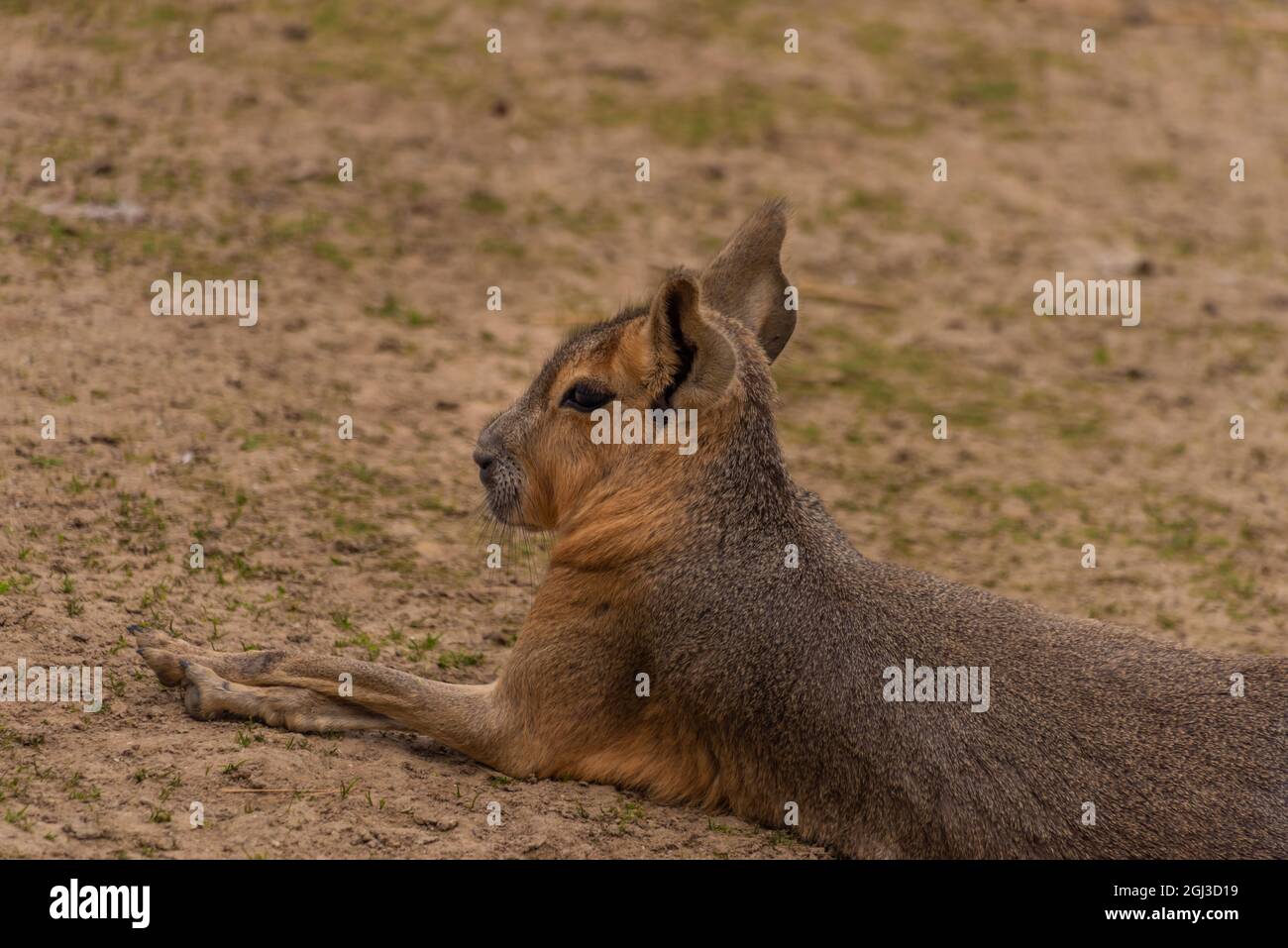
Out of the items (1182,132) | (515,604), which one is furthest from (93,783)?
(1182,132)

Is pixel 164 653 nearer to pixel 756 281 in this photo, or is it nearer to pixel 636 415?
pixel 636 415

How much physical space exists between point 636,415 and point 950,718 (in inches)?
50.2

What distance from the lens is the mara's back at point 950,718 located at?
4285 mm

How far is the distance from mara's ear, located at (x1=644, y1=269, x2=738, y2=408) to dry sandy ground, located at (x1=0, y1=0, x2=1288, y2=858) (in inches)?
48.5

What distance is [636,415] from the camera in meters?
4.86

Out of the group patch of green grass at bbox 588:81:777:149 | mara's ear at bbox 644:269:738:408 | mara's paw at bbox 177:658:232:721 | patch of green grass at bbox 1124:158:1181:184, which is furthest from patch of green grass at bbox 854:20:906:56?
mara's paw at bbox 177:658:232:721

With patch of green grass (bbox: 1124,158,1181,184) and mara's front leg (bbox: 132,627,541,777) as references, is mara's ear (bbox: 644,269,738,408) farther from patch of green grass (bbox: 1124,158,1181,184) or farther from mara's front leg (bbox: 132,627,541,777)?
patch of green grass (bbox: 1124,158,1181,184)

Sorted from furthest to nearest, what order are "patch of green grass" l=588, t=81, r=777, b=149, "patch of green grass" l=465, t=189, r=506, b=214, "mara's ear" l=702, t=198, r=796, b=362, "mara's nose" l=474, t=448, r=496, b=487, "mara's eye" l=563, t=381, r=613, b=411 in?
"patch of green grass" l=588, t=81, r=777, b=149 → "patch of green grass" l=465, t=189, r=506, b=214 → "mara's ear" l=702, t=198, r=796, b=362 → "mara's nose" l=474, t=448, r=496, b=487 → "mara's eye" l=563, t=381, r=613, b=411

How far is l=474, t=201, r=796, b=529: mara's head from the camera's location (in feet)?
15.5

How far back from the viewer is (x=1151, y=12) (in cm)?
1278

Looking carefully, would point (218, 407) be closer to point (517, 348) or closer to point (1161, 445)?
point (517, 348)

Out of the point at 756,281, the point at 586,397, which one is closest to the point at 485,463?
the point at 586,397

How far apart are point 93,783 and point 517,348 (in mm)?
3843

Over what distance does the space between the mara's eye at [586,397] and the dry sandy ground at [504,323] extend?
1.05 metres
